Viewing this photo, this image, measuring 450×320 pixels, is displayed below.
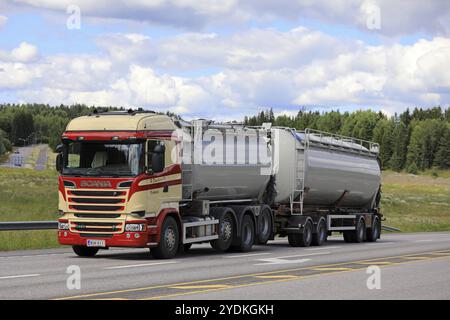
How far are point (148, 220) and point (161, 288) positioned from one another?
6214 millimetres

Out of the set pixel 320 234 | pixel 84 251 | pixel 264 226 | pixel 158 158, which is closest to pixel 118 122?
pixel 158 158

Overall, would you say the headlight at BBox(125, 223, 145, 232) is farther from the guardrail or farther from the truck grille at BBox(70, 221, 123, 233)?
the guardrail

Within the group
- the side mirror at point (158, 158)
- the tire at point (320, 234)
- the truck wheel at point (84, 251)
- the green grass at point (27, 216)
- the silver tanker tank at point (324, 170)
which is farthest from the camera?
the tire at point (320, 234)

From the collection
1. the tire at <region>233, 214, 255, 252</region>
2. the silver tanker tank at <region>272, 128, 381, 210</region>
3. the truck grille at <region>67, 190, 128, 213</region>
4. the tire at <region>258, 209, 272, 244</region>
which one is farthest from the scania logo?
the silver tanker tank at <region>272, 128, 381, 210</region>

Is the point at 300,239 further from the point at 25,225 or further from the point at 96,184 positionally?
→ the point at 96,184

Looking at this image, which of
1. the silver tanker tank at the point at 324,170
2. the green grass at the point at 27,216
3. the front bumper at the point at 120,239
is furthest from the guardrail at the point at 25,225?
the silver tanker tank at the point at 324,170

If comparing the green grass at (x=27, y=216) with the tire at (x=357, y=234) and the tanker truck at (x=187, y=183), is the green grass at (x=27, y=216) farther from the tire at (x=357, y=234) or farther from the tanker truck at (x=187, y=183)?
the tire at (x=357, y=234)

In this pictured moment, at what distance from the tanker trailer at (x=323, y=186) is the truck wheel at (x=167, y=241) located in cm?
679

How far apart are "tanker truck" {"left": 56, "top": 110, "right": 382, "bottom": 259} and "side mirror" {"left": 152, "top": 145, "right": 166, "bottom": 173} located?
1.1 inches

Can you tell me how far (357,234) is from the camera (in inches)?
1351

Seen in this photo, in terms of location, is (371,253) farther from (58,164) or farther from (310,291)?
(310,291)

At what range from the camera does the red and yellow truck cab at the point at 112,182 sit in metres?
20.3
